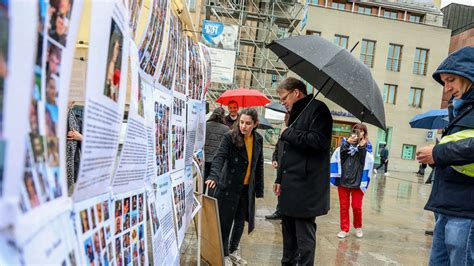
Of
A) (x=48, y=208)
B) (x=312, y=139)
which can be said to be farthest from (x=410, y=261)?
(x=48, y=208)

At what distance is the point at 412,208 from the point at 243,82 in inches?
615

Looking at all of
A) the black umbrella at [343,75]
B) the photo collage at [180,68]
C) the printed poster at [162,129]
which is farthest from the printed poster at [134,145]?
the black umbrella at [343,75]

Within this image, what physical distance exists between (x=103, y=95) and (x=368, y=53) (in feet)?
102

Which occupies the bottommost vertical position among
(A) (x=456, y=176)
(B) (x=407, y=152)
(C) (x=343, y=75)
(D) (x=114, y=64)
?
(B) (x=407, y=152)

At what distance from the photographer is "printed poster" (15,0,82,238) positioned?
28.8 inches

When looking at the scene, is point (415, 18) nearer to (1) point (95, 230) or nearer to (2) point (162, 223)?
(2) point (162, 223)

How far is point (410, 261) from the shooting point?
16.0 feet

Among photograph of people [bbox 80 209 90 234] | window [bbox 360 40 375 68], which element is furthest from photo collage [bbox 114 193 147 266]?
window [bbox 360 40 375 68]

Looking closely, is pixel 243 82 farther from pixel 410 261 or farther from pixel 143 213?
pixel 143 213

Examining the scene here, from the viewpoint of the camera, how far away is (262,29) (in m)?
19.8

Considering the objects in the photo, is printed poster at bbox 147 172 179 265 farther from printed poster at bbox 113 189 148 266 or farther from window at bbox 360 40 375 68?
window at bbox 360 40 375 68

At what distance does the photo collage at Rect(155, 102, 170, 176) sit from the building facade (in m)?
27.5

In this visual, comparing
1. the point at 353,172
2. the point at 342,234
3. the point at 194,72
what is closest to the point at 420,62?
the point at 353,172

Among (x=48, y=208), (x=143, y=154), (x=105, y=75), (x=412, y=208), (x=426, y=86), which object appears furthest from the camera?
(x=426, y=86)
